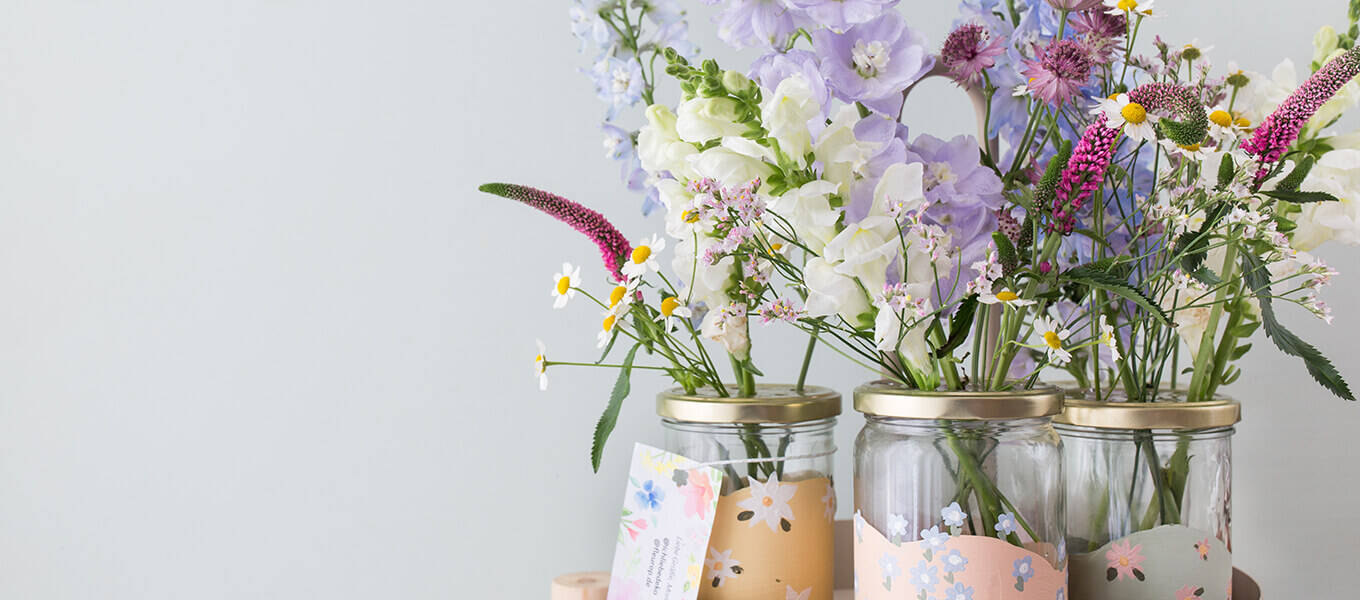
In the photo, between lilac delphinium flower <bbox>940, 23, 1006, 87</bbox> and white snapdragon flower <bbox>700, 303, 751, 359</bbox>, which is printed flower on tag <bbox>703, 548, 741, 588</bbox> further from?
lilac delphinium flower <bbox>940, 23, 1006, 87</bbox>

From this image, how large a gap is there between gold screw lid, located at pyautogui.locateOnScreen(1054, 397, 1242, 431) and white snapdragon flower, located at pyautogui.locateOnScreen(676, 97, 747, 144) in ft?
1.05

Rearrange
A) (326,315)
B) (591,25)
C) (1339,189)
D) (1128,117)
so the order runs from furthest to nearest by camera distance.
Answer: (326,315) < (591,25) < (1339,189) < (1128,117)

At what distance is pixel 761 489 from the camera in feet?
2.37

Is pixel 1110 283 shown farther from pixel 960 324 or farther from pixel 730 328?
pixel 730 328

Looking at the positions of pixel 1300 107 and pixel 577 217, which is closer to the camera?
pixel 1300 107

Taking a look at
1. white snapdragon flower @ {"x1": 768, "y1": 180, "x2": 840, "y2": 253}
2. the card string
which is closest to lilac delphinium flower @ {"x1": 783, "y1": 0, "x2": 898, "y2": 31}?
white snapdragon flower @ {"x1": 768, "y1": 180, "x2": 840, "y2": 253}

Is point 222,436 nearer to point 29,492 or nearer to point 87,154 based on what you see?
point 29,492

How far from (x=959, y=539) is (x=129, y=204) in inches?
34.0

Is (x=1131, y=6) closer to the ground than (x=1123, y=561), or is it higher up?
higher up

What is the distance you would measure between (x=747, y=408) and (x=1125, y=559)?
278 mm

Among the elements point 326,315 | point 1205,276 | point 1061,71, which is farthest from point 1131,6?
point 326,315

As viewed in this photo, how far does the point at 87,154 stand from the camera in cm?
100

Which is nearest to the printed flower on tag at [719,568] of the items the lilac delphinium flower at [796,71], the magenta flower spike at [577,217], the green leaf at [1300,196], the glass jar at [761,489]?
the glass jar at [761,489]

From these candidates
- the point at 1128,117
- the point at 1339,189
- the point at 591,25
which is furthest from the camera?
the point at 591,25
